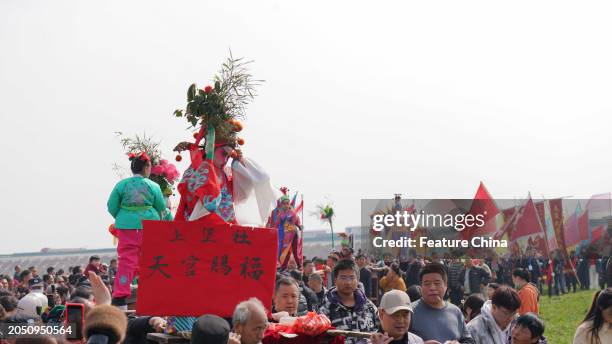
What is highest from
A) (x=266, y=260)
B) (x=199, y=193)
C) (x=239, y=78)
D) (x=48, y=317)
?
(x=239, y=78)

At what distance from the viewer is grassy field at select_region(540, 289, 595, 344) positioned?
18.2 metres

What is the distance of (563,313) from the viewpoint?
2236 centimetres

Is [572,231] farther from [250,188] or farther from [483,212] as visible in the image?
[250,188]

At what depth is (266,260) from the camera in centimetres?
727

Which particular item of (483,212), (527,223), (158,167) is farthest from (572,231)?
(158,167)

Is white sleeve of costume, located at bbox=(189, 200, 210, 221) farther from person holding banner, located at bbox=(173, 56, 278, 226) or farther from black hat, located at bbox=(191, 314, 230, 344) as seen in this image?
black hat, located at bbox=(191, 314, 230, 344)

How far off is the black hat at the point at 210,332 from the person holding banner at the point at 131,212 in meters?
4.92

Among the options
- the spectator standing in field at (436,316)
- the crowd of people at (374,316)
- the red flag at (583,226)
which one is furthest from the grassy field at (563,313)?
the spectator standing in field at (436,316)

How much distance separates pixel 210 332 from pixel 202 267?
8.54 feet

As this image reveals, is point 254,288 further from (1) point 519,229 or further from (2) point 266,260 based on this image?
(1) point 519,229

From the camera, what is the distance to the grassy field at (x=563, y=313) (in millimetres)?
18156

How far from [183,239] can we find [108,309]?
2956 millimetres

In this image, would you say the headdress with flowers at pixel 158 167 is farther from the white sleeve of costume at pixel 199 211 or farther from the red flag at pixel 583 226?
the red flag at pixel 583 226

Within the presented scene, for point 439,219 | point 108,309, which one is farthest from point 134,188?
point 439,219
